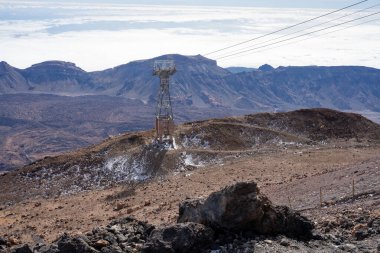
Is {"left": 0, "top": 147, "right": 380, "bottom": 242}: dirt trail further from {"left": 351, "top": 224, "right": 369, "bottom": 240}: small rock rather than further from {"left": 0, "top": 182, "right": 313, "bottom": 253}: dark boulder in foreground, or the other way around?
{"left": 0, "top": 182, "right": 313, "bottom": 253}: dark boulder in foreground

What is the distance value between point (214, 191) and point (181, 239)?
294 inches

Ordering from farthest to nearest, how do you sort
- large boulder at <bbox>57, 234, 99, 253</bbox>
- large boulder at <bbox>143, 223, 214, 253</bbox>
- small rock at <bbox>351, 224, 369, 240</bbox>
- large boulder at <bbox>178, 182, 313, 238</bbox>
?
small rock at <bbox>351, 224, 369, 240</bbox>
large boulder at <bbox>57, 234, 99, 253</bbox>
large boulder at <bbox>178, 182, 313, 238</bbox>
large boulder at <bbox>143, 223, 214, 253</bbox>

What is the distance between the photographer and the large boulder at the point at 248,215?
14.1 metres

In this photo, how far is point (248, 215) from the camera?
14.1 metres

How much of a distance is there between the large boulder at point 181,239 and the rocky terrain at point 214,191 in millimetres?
27

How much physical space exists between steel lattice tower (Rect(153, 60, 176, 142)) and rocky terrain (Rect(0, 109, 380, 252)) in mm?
1396

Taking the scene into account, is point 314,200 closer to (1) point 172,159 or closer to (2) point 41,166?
(1) point 172,159

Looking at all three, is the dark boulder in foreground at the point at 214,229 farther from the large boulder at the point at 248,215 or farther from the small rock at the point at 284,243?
the small rock at the point at 284,243

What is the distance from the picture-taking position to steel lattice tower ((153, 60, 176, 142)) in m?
40.7

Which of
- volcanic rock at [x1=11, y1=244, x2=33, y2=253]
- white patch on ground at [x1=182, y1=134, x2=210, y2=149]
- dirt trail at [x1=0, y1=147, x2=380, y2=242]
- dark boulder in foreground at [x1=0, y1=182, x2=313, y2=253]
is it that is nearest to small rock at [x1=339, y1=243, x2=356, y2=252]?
dark boulder in foreground at [x1=0, y1=182, x2=313, y2=253]

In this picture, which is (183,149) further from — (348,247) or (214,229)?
(348,247)

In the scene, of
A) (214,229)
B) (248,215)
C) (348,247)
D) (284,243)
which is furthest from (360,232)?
(214,229)

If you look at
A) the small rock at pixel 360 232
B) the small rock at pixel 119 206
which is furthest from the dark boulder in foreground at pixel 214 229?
the small rock at pixel 119 206

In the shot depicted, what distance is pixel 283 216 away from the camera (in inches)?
570
